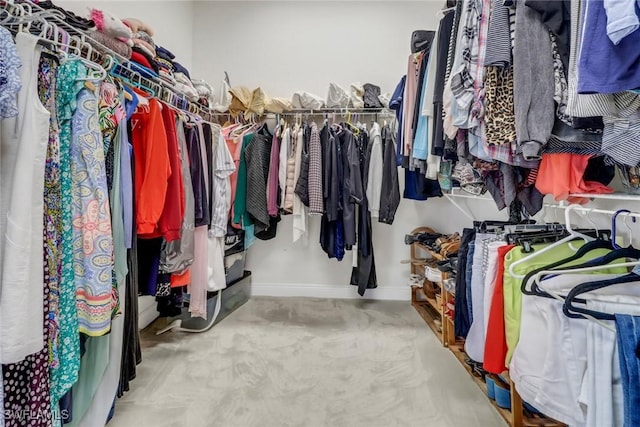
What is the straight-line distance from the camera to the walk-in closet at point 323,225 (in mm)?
839

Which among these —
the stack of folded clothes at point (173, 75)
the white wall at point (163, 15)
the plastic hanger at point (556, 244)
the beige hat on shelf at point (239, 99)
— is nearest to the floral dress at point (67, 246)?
the stack of folded clothes at point (173, 75)

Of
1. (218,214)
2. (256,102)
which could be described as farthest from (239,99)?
(218,214)

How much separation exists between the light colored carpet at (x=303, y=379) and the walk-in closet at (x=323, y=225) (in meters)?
0.01

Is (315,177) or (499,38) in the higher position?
(499,38)

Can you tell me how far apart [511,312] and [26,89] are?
162cm

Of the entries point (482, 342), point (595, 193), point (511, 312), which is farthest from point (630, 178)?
point (482, 342)

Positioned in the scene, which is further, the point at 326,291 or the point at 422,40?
the point at 326,291

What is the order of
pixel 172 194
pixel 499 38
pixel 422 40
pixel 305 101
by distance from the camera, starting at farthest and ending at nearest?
pixel 305 101 < pixel 422 40 < pixel 172 194 < pixel 499 38

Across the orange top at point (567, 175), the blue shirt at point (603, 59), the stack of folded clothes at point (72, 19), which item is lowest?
the orange top at point (567, 175)

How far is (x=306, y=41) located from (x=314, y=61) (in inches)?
8.5

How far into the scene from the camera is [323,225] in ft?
8.91

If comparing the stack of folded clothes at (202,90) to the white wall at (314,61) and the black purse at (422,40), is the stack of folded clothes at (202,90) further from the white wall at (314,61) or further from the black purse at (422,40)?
the black purse at (422,40)

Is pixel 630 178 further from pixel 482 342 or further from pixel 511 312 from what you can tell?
pixel 482 342

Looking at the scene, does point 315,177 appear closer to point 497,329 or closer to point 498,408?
point 497,329
